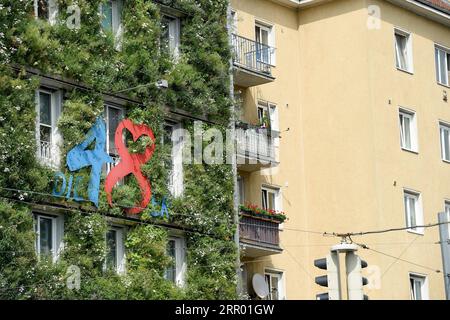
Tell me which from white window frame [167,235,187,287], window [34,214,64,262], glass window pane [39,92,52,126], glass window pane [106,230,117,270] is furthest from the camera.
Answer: white window frame [167,235,187,287]

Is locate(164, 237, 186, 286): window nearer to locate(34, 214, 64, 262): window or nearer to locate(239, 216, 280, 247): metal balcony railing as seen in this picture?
locate(239, 216, 280, 247): metal balcony railing

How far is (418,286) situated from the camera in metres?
44.8

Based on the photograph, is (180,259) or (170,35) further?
(170,35)

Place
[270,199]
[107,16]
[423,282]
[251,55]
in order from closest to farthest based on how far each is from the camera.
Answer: [107,16] < [251,55] < [270,199] < [423,282]

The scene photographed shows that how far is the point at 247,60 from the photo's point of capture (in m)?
41.8

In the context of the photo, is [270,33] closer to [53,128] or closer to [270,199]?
[270,199]

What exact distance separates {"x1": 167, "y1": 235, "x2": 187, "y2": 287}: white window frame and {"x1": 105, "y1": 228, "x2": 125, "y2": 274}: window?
74.9 inches

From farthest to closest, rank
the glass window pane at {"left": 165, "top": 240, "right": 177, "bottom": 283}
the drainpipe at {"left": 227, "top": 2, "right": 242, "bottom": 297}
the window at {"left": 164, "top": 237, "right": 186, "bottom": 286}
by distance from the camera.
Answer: the drainpipe at {"left": 227, "top": 2, "right": 242, "bottom": 297}
the window at {"left": 164, "top": 237, "right": 186, "bottom": 286}
the glass window pane at {"left": 165, "top": 240, "right": 177, "bottom": 283}

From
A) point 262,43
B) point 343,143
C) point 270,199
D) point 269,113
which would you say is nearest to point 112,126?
point 269,113

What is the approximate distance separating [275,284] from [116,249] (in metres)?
8.31

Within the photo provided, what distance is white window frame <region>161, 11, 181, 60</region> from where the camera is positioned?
3859cm

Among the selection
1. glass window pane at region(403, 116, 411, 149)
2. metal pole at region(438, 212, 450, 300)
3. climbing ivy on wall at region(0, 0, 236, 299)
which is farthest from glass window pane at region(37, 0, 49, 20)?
glass window pane at region(403, 116, 411, 149)

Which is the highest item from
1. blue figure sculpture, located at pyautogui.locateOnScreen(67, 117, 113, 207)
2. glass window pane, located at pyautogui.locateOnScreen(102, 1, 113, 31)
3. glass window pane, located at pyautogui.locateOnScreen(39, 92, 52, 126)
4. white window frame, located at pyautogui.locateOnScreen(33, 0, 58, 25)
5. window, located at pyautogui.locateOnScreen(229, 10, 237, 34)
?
window, located at pyautogui.locateOnScreen(229, 10, 237, 34)

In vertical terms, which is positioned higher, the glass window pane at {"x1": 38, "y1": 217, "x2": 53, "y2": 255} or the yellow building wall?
the yellow building wall
